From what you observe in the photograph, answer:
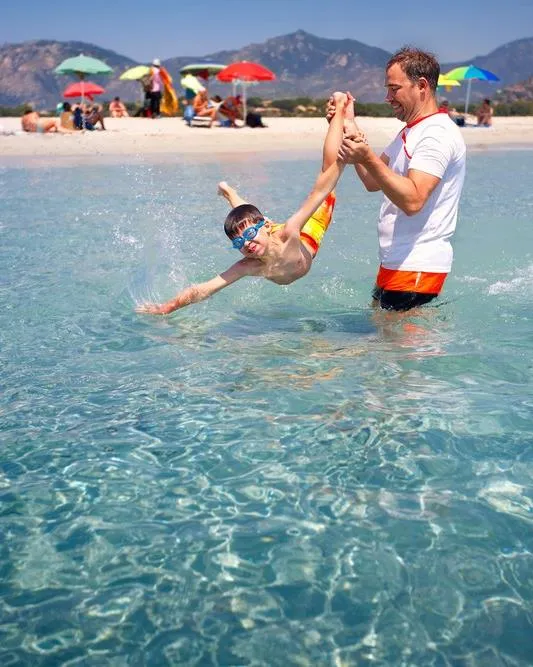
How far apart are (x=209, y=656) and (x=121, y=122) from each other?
26.7 metres

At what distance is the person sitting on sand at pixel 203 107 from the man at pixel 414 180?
73.1 ft

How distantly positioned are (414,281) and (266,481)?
2.02 metres

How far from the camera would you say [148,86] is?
2767cm

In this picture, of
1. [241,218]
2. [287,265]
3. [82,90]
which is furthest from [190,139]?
[241,218]

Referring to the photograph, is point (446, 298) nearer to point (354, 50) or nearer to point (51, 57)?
point (51, 57)

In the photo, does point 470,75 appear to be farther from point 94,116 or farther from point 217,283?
point 217,283

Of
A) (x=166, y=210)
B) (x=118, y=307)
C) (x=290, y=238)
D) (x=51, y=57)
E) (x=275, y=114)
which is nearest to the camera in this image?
(x=290, y=238)

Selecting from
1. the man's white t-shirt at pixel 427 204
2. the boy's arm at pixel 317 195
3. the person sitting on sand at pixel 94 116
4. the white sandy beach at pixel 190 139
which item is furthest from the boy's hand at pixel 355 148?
the person sitting on sand at pixel 94 116

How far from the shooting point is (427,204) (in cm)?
466

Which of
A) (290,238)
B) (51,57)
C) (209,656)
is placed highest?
(51,57)

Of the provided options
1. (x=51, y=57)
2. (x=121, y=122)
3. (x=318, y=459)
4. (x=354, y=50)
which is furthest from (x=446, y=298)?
(x=354, y=50)

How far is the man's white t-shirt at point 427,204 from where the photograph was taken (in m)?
4.41

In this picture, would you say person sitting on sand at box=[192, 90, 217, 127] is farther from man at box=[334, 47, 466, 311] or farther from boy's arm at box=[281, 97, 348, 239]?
man at box=[334, 47, 466, 311]

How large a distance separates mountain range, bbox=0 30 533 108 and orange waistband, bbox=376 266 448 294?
54032 millimetres
